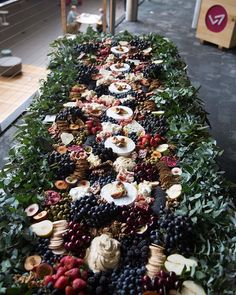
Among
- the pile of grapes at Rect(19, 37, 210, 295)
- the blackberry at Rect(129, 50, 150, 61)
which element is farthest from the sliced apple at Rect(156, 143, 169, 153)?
the blackberry at Rect(129, 50, 150, 61)

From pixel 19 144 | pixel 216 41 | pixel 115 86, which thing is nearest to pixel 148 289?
pixel 19 144

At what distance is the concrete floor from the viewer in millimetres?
3557

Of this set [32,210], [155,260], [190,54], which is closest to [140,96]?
[32,210]

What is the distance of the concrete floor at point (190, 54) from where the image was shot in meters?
3.56

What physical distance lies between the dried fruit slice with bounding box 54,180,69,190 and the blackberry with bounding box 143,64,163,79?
144cm

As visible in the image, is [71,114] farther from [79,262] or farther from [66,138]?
[79,262]

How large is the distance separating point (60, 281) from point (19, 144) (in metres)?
0.95

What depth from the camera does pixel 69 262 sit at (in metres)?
1.32

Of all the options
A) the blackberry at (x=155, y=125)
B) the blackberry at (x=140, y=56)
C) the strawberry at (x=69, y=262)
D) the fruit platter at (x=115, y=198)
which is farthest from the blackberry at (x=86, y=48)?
the strawberry at (x=69, y=262)

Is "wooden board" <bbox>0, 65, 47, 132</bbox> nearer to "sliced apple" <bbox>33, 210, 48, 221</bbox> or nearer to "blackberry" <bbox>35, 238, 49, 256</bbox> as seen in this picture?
"sliced apple" <bbox>33, 210, 48, 221</bbox>

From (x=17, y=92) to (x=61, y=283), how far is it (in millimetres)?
3351

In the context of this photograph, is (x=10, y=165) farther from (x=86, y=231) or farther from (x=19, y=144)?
(x=86, y=231)

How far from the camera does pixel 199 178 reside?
1724 millimetres

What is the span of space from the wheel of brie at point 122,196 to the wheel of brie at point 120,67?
144cm
